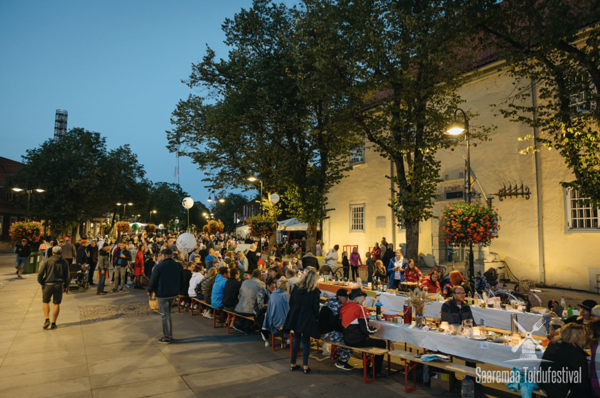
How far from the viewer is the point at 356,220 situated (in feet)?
79.2

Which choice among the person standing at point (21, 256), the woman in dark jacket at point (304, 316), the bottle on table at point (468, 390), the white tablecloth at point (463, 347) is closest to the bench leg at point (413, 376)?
the white tablecloth at point (463, 347)

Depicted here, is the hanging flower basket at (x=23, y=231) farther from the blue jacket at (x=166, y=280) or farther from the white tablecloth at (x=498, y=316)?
the white tablecloth at (x=498, y=316)

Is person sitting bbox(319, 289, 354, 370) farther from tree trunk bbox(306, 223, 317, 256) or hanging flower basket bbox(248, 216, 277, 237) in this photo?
tree trunk bbox(306, 223, 317, 256)

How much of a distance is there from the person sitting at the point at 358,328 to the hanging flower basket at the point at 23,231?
21.7 metres

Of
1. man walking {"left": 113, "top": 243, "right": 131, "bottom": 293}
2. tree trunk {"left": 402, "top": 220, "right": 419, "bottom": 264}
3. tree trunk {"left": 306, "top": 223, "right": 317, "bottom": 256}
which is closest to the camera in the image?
tree trunk {"left": 402, "top": 220, "right": 419, "bottom": 264}

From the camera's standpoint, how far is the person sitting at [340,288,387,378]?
19.6ft

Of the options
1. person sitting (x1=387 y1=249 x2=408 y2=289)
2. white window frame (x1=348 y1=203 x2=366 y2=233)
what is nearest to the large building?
white window frame (x1=348 y1=203 x2=366 y2=233)

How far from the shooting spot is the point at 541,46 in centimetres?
884

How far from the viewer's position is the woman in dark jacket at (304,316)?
20.2 feet

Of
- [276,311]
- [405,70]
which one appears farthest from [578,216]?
[276,311]

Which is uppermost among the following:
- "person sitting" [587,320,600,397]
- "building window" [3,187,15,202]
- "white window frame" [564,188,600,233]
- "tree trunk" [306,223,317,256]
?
"building window" [3,187,15,202]

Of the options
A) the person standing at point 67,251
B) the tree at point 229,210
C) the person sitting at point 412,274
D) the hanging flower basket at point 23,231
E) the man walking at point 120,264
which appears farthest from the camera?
the tree at point 229,210

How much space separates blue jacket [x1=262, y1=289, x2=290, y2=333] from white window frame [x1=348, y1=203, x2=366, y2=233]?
647 inches

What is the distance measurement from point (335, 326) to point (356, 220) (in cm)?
1806
